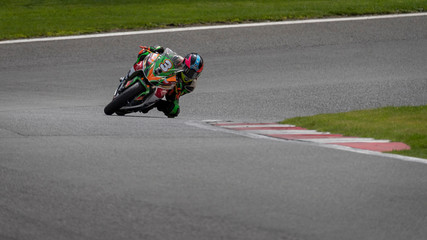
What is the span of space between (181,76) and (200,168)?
3.99 meters

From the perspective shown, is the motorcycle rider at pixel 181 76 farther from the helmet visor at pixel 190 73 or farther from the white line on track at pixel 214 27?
the white line on track at pixel 214 27

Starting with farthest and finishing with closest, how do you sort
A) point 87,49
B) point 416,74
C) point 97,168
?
point 87,49 → point 416,74 → point 97,168

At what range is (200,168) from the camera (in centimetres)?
739

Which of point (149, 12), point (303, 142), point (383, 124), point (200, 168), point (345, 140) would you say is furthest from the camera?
point (149, 12)

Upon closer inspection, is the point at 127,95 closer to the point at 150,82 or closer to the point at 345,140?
the point at 150,82

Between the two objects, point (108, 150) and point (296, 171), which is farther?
point (108, 150)

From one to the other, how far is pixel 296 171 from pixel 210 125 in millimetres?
3576

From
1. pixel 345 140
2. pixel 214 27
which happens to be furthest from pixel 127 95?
pixel 214 27

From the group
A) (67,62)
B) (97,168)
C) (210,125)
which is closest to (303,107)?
(210,125)

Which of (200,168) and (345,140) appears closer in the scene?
(200,168)

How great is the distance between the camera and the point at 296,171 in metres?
7.43

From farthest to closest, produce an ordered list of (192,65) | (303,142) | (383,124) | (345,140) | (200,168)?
(383,124) < (192,65) < (345,140) < (303,142) < (200,168)

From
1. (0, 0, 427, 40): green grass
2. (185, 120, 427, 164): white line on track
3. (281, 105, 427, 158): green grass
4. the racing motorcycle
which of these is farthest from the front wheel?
(0, 0, 427, 40): green grass

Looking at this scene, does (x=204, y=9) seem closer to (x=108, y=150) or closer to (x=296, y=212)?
(x=108, y=150)
